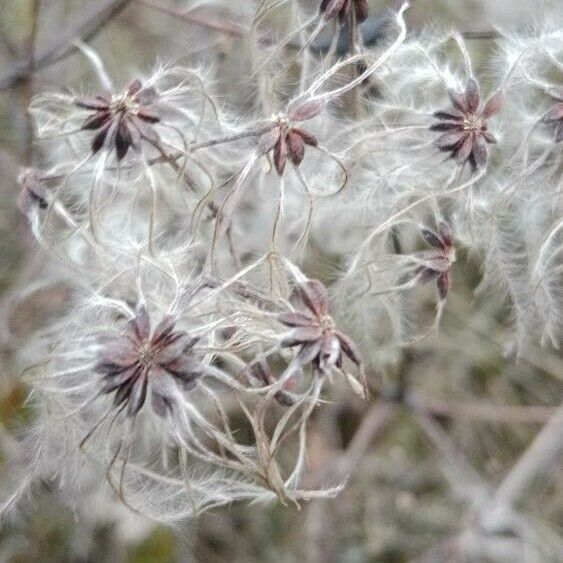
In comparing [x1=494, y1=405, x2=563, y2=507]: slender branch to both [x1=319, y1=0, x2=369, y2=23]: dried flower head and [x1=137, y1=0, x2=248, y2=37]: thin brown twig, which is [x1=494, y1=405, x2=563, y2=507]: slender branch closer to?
[x1=137, y1=0, x2=248, y2=37]: thin brown twig

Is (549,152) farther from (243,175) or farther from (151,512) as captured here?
(151,512)

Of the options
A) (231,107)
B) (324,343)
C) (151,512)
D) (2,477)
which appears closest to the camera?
(324,343)

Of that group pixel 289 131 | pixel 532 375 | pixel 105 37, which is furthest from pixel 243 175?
pixel 532 375

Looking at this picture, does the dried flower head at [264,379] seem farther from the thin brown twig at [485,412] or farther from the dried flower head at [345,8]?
the thin brown twig at [485,412]

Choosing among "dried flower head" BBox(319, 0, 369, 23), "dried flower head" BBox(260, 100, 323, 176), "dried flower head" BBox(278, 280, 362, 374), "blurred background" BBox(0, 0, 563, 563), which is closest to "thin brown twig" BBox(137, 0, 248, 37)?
"blurred background" BBox(0, 0, 563, 563)

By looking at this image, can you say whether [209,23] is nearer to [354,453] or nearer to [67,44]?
[67,44]

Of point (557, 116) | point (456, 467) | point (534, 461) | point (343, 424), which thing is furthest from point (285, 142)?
point (343, 424)

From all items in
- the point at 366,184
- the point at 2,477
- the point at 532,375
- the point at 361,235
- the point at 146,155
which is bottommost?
the point at 532,375
